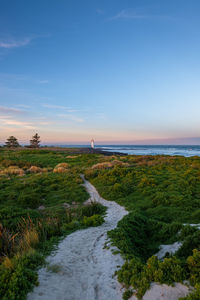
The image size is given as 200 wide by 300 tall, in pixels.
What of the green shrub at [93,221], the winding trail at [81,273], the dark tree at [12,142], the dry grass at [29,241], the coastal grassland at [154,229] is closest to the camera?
the coastal grassland at [154,229]

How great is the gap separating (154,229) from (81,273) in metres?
3.87

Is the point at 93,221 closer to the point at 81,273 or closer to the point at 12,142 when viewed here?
the point at 81,273

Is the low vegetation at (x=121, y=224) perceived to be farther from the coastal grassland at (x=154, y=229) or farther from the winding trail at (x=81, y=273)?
the winding trail at (x=81, y=273)

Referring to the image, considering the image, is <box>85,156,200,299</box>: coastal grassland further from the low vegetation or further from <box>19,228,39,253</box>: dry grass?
<box>19,228,39,253</box>: dry grass

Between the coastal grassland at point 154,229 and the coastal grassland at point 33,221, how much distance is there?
2.11 metres

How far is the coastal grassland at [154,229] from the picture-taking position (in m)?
4.32

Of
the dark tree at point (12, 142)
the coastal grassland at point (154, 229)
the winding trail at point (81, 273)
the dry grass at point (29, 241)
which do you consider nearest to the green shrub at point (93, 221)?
the winding trail at point (81, 273)

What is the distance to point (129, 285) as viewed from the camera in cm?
449

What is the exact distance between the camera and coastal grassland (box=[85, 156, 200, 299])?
4.32m

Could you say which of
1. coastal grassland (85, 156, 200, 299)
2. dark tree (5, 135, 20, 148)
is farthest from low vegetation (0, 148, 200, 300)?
dark tree (5, 135, 20, 148)

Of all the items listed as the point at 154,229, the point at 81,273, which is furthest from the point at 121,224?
the point at 81,273

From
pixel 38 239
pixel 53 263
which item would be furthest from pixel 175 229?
pixel 38 239

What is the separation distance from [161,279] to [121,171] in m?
15.3

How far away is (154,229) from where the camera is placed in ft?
26.3
